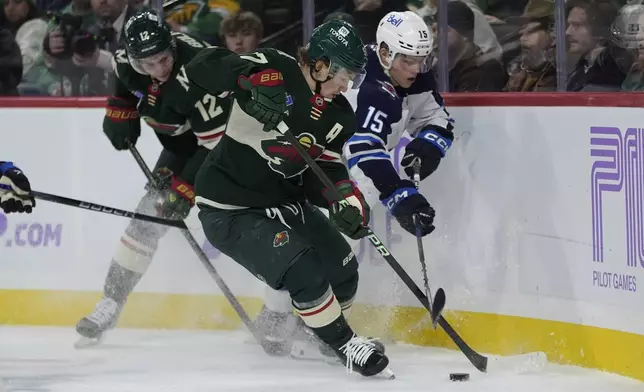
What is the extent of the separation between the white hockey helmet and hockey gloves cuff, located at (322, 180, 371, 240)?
23.6 inches

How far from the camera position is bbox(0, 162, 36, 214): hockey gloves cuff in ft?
16.0

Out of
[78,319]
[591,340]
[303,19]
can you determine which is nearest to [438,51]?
[303,19]

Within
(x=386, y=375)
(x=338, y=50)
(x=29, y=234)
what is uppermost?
(x=338, y=50)

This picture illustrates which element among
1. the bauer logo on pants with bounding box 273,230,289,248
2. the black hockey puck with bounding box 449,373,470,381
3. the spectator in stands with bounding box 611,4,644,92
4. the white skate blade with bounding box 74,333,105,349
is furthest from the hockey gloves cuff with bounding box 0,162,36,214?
the spectator in stands with bounding box 611,4,644,92

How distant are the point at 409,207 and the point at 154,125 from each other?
1.15 meters

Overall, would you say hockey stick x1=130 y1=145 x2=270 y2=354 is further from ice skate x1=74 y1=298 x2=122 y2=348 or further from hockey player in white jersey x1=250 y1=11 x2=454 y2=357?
ice skate x1=74 y1=298 x2=122 y2=348

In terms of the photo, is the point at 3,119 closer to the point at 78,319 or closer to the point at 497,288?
the point at 78,319

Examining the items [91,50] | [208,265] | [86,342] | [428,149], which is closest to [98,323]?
[86,342]

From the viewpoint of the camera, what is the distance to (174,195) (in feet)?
17.5

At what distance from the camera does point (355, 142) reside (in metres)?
4.93

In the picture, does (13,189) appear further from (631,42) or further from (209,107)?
(631,42)

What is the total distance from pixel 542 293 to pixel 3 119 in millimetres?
2629

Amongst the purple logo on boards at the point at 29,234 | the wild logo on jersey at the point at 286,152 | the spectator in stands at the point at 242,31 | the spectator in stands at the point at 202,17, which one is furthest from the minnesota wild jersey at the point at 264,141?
the purple logo on boards at the point at 29,234

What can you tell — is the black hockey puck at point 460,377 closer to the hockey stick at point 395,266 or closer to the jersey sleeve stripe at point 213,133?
the hockey stick at point 395,266
